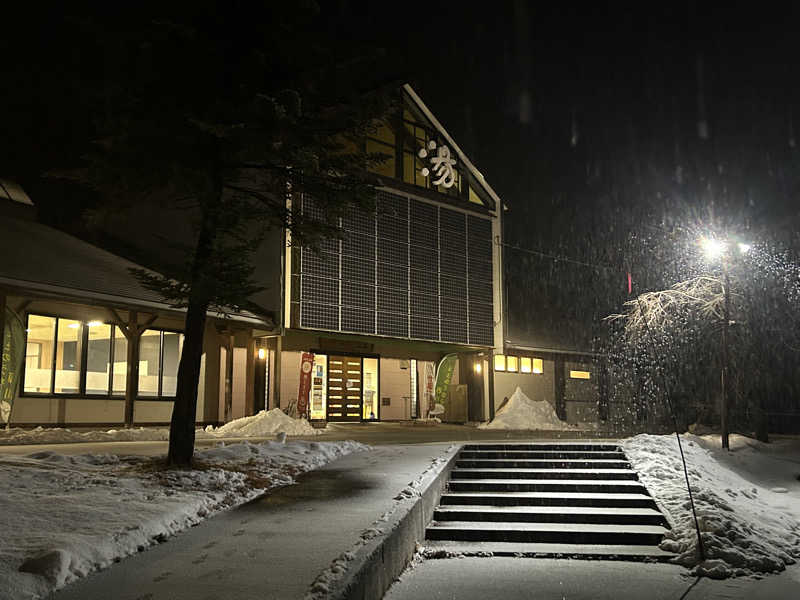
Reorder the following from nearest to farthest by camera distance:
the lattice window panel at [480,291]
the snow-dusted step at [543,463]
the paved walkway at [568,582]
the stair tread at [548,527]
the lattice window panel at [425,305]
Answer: the paved walkway at [568,582] < the stair tread at [548,527] < the snow-dusted step at [543,463] < the lattice window panel at [425,305] < the lattice window panel at [480,291]

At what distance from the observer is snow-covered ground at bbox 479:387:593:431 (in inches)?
979

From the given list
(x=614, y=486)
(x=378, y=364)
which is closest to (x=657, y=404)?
(x=378, y=364)

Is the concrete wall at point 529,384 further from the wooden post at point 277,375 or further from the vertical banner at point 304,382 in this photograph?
the wooden post at point 277,375

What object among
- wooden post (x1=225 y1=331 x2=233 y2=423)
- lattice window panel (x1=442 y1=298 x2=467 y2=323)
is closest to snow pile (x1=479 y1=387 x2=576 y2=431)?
lattice window panel (x1=442 y1=298 x2=467 y2=323)

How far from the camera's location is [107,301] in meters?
15.6

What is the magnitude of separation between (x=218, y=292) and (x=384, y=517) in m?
3.85

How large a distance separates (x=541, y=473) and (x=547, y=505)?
134 cm

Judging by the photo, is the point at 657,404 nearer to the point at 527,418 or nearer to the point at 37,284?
the point at 527,418

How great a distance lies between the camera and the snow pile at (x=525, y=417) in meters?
24.9

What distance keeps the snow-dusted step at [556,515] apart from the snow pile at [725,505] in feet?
1.00

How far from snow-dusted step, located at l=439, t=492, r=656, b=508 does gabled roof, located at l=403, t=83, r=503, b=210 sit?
1947 cm

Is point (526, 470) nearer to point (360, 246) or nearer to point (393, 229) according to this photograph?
point (360, 246)

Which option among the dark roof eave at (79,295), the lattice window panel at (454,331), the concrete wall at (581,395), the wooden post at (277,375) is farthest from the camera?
the concrete wall at (581,395)

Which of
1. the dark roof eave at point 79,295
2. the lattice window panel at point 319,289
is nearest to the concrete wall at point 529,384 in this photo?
the lattice window panel at point 319,289
